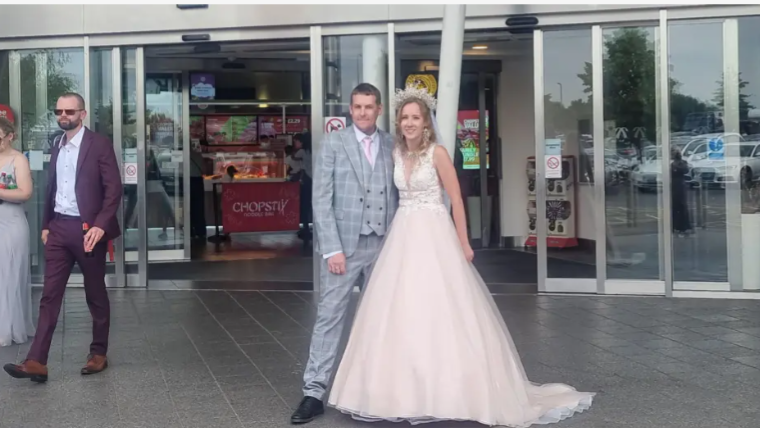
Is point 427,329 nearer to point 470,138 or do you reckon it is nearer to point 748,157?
point 748,157

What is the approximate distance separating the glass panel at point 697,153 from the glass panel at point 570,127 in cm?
72

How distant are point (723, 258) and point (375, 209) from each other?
5.76 m

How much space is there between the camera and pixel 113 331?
7906 mm

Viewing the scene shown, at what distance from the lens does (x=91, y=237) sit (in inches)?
234

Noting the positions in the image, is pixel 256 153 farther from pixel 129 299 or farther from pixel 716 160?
pixel 716 160

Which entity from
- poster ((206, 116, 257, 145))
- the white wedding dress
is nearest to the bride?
the white wedding dress

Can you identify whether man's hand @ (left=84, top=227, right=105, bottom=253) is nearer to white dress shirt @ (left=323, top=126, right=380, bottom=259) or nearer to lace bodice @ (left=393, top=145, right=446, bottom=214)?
white dress shirt @ (left=323, top=126, right=380, bottom=259)

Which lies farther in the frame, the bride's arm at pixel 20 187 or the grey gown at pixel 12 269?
the grey gown at pixel 12 269

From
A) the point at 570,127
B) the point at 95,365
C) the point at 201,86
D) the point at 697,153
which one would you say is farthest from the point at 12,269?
the point at 201,86

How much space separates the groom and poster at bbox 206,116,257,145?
44.1 ft

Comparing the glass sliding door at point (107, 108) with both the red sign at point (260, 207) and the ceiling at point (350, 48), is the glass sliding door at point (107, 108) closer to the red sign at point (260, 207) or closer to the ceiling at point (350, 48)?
the ceiling at point (350, 48)

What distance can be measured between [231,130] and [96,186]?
12536 millimetres

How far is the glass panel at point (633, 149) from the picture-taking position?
31.4 ft

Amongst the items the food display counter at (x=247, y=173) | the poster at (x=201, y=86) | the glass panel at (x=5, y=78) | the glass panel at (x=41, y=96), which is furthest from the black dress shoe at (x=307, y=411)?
the poster at (x=201, y=86)
